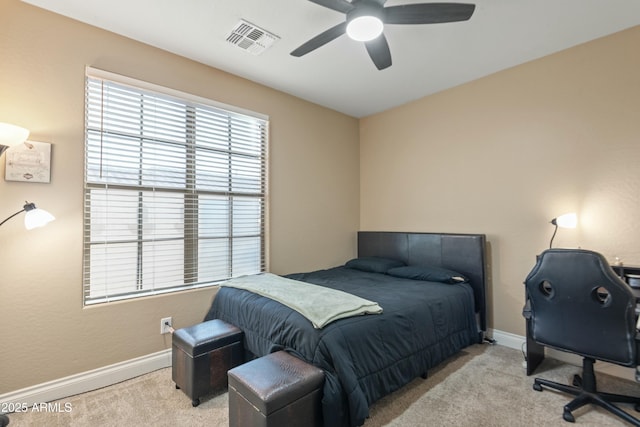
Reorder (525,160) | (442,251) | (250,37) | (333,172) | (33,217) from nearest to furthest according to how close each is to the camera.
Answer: (33,217), (250,37), (525,160), (442,251), (333,172)

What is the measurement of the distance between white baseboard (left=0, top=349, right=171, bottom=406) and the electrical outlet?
0.17 m

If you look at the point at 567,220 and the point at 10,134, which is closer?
the point at 10,134

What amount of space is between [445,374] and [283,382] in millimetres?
1558

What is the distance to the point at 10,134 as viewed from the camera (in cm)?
171

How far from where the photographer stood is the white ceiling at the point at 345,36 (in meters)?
2.14

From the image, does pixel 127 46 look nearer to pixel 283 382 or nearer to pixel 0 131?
pixel 0 131

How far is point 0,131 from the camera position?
5.46 ft

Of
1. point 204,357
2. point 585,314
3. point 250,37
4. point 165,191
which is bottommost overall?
point 204,357

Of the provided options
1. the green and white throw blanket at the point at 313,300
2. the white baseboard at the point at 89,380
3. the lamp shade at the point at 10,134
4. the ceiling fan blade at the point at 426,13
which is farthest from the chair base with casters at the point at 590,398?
the lamp shade at the point at 10,134

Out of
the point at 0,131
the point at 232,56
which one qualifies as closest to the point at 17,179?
the point at 0,131

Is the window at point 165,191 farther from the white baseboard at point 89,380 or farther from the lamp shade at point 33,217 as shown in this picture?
the white baseboard at point 89,380

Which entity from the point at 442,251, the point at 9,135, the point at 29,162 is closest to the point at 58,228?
the point at 29,162

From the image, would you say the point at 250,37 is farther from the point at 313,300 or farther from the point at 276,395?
the point at 276,395

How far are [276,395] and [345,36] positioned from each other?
2610 mm
